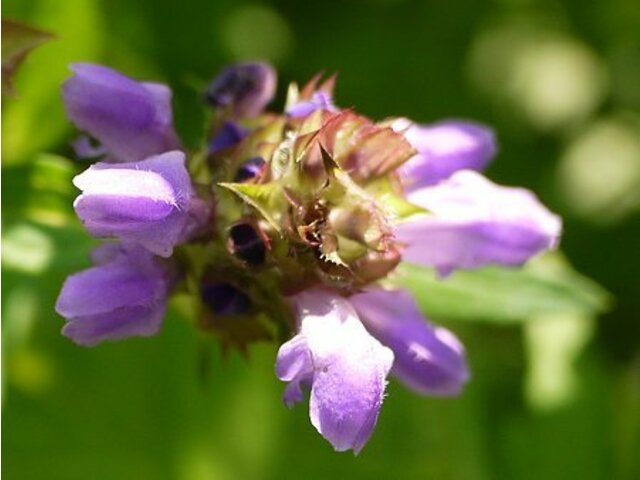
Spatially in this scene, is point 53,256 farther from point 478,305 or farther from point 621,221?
point 621,221

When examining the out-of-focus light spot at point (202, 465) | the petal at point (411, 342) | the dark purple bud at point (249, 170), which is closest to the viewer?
the dark purple bud at point (249, 170)

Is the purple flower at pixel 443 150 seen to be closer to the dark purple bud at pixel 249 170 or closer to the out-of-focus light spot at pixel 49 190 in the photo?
the dark purple bud at pixel 249 170

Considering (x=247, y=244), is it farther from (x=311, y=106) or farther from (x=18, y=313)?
(x=18, y=313)

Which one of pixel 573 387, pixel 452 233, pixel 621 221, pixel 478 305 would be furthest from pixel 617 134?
pixel 452 233

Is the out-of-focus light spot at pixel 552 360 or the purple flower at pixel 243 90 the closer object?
the purple flower at pixel 243 90

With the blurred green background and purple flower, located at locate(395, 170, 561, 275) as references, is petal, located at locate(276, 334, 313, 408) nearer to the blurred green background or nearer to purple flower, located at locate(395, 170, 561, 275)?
purple flower, located at locate(395, 170, 561, 275)

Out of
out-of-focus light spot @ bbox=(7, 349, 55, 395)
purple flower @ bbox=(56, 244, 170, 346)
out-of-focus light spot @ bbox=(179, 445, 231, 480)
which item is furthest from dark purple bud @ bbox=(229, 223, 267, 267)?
out-of-focus light spot @ bbox=(179, 445, 231, 480)

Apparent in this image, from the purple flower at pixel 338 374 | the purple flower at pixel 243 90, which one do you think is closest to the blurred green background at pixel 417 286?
the purple flower at pixel 243 90
